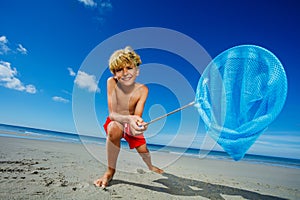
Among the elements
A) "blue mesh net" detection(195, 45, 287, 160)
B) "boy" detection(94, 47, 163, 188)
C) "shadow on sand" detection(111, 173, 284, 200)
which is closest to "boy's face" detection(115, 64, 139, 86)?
"boy" detection(94, 47, 163, 188)

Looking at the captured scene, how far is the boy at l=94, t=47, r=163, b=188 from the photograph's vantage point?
3146 millimetres

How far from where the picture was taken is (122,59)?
129 inches

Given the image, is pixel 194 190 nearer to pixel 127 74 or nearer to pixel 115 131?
pixel 115 131

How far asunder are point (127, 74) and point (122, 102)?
0.49 metres

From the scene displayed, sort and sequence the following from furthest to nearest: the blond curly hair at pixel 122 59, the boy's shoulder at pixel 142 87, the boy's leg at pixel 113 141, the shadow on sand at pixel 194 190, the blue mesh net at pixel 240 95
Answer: the boy's shoulder at pixel 142 87, the blond curly hair at pixel 122 59, the boy's leg at pixel 113 141, the shadow on sand at pixel 194 190, the blue mesh net at pixel 240 95

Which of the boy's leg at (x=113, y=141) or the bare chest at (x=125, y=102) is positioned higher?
the bare chest at (x=125, y=102)

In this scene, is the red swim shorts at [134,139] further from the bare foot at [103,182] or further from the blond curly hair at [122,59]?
the blond curly hair at [122,59]

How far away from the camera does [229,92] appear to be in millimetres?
3098

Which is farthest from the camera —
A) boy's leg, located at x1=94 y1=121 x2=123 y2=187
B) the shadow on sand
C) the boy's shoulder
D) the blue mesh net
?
the boy's shoulder

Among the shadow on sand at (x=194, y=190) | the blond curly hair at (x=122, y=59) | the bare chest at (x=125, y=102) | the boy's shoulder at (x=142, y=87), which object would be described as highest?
the blond curly hair at (x=122, y=59)

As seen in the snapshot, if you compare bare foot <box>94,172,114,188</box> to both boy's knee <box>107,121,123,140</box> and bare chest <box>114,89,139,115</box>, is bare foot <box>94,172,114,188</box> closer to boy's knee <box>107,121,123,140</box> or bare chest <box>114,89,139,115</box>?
boy's knee <box>107,121,123,140</box>

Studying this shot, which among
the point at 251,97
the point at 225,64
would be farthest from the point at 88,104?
the point at 251,97

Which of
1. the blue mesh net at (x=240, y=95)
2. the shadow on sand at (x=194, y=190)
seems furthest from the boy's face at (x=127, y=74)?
the shadow on sand at (x=194, y=190)

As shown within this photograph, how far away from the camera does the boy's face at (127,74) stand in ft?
10.9
